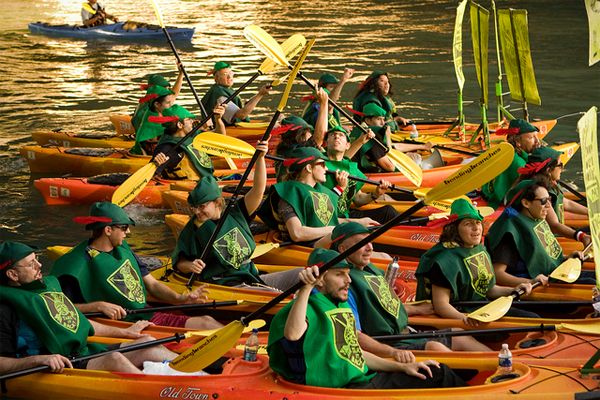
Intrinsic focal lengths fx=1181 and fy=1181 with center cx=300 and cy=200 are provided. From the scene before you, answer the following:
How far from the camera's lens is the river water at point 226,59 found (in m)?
13.4

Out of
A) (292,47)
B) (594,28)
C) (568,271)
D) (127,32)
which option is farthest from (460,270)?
(127,32)

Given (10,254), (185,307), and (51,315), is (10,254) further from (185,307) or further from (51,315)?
(185,307)

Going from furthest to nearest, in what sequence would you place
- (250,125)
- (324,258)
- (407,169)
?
(250,125)
(407,169)
(324,258)

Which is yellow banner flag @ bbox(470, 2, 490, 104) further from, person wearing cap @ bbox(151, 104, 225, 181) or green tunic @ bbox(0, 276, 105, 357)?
green tunic @ bbox(0, 276, 105, 357)

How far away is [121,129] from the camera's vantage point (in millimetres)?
14250

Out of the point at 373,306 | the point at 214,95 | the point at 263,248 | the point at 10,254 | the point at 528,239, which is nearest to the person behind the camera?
the point at 10,254

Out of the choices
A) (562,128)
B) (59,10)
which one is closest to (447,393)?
(562,128)

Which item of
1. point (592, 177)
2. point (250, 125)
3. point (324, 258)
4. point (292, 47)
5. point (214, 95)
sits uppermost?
point (592, 177)

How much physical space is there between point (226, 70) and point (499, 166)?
756 cm

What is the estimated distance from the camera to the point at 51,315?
6.53 m

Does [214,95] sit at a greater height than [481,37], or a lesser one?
lesser

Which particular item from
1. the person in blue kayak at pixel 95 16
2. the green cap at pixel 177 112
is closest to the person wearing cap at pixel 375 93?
the green cap at pixel 177 112

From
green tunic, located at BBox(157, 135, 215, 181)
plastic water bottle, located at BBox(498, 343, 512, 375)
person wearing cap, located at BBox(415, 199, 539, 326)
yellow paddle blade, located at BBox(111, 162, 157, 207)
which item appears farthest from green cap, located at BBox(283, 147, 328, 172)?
plastic water bottle, located at BBox(498, 343, 512, 375)

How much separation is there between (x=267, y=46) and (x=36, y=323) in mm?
3611
